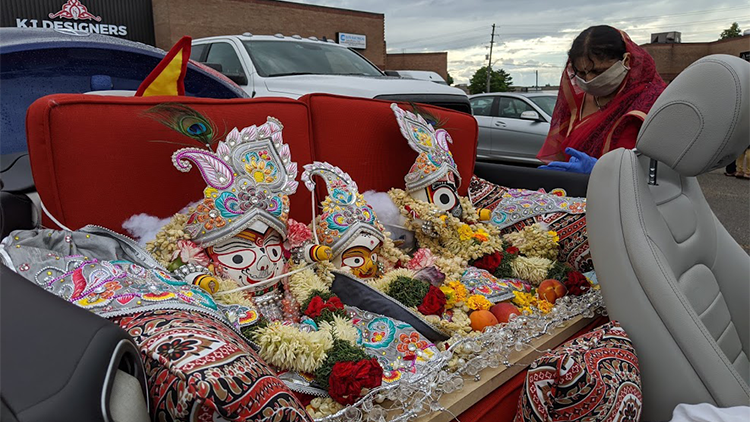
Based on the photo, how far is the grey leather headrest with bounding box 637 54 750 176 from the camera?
1317 millimetres

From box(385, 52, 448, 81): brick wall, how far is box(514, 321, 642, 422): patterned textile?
23.8 m

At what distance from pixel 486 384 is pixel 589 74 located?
1.72 m

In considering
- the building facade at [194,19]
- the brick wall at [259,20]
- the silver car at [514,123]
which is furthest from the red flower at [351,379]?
the brick wall at [259,20]

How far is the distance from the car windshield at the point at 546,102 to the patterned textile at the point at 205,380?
6858 millimetres

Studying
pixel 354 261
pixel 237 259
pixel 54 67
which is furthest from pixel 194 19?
pixel 237 259

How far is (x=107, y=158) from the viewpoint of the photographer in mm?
1455

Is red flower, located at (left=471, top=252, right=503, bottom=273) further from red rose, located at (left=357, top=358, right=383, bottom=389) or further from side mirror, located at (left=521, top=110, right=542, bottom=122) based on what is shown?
side mirror, located at (left=521, top=110, right=542, bottom=122)

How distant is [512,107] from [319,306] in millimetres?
6769

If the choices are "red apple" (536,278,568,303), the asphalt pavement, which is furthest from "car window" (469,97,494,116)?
"red apple" (536,278,568,303)

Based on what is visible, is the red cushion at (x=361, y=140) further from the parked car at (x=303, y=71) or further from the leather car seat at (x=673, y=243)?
the parked car at (x=303, y=71)

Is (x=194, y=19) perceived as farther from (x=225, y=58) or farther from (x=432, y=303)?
(x=432, y=303)

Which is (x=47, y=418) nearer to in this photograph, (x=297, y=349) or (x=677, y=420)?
(x=297, y=349)

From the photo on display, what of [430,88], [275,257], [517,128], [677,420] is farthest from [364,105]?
[517,128]

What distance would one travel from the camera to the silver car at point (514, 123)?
22.9 feet
